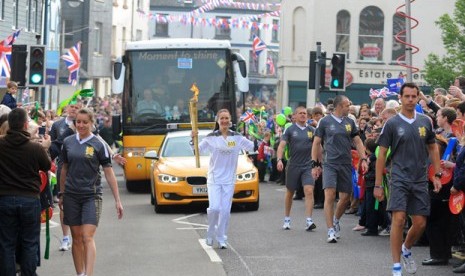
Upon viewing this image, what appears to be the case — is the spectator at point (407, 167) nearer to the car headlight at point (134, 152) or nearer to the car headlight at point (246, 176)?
the car headlight at point (246, 176)

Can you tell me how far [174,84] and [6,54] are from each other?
3808 millimetres

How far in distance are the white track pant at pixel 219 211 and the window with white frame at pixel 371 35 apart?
3647 centimetres

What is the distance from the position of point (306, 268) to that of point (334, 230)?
2.86 meters

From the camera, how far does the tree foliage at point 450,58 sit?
39.9m

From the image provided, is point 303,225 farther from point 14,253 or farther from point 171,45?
point 171,45

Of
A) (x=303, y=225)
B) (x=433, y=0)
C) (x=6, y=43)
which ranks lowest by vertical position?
(x=303, y=225)

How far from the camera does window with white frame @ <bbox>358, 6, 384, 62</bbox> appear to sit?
2003 inches

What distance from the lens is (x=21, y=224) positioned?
35.4 feet

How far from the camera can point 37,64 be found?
84.2 feet

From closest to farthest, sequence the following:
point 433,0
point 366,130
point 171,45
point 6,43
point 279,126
Result: point 366,130, point 6,43, point 171,45, point 279,126, point 433,0

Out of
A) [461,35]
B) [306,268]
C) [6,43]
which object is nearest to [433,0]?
[461,35]

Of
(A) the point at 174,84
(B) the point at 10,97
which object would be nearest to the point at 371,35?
(A) the point at 174,84

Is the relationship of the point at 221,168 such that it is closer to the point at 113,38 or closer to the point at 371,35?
the point at 371,35

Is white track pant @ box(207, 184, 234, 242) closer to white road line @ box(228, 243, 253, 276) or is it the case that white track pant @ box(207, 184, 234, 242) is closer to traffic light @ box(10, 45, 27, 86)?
white road line @ box(228, 243, 253, 276)
